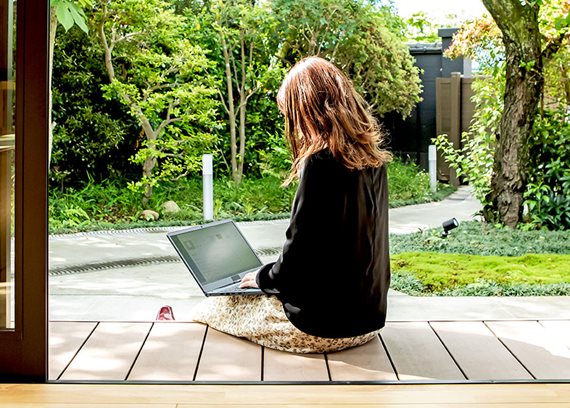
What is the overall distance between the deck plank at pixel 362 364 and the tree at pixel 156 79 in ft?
10.3

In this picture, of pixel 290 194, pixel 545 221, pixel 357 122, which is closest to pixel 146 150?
pixel 290 194

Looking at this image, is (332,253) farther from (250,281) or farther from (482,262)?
(482,262)

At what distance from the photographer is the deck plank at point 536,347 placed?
2020mm

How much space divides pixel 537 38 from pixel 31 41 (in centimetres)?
285

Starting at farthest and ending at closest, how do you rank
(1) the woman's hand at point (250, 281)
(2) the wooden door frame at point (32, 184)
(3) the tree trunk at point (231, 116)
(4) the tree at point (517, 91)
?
(3) the tree trunk at point (231, 116), (4) the tree at point (517, 91), (1) the woman's hand at point (250, 281), (2) the wooden door frame at point (32, 184)

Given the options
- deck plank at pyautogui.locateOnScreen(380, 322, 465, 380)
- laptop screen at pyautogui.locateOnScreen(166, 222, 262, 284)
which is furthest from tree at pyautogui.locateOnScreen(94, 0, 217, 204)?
deck plank at pyautogui.locateOnScreen(380, 322, 465, 380)

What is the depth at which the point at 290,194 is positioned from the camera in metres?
5.21

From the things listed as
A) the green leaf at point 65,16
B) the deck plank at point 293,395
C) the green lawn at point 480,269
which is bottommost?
the green lawn at point 480,269

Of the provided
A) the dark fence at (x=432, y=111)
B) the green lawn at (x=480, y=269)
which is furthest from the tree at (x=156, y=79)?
the green lawn at (x=480, y=269)

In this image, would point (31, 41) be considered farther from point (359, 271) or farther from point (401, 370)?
point (401, 370)

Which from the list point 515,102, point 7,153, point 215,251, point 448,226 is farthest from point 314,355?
point 515,102

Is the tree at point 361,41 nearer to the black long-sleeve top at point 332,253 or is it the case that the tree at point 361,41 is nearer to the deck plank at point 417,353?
the deck plank at point 417,353

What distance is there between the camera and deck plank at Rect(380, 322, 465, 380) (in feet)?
6.50

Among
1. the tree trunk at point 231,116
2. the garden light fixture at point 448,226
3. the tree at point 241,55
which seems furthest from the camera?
the tree trunk at point 231,116
